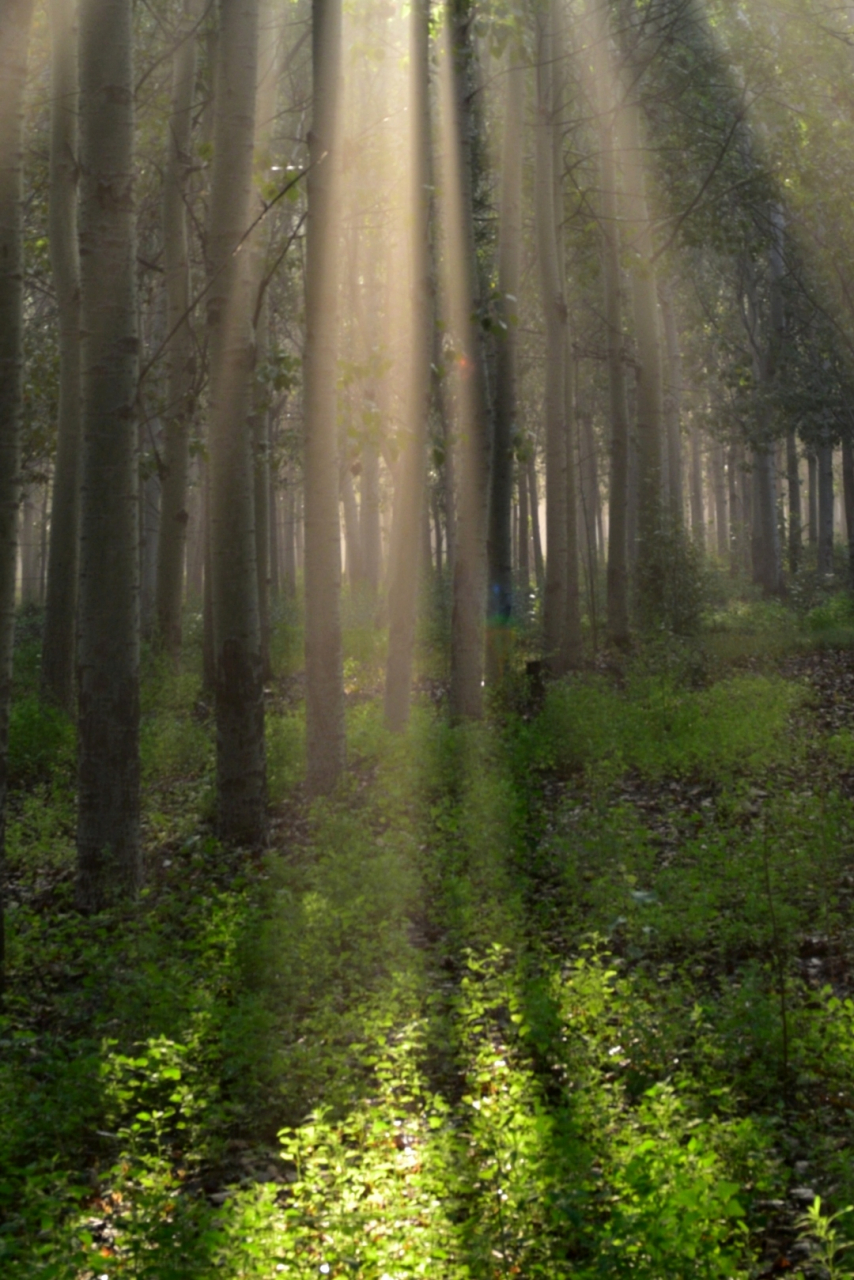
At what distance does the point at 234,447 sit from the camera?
29.5ft

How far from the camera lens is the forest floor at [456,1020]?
3.52m

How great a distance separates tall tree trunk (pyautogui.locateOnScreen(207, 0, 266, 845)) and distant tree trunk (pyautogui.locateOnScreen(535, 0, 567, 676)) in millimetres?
6342

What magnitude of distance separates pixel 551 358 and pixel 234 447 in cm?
725

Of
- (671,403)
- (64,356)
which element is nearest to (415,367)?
(64,356)

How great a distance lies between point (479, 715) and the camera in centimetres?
1252

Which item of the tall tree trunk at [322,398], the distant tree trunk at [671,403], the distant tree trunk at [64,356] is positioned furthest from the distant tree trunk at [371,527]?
the tall tree trunk at [322,398]

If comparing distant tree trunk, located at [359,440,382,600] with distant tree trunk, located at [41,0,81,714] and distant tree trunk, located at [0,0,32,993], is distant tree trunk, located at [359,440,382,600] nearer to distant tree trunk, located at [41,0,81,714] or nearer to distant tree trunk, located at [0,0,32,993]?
distant tree trunk, located at [41,0,81,714]

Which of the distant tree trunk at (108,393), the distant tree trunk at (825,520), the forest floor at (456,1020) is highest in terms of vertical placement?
the distant tree trunk at (825,520)

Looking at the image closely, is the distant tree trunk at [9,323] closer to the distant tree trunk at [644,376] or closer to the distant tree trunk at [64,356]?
the distant tree trunk at [64,356]

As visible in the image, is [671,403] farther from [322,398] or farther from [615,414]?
[322,398]

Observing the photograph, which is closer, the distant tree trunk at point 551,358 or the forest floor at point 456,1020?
the forest floor at point 456,1020

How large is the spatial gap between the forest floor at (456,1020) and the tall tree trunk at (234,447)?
2.27ft

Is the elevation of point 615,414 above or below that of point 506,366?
above

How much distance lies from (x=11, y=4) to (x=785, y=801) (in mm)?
7011
